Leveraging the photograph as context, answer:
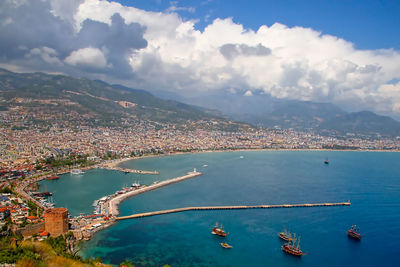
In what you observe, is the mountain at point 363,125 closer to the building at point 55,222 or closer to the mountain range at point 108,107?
the mountain range at point 108,107

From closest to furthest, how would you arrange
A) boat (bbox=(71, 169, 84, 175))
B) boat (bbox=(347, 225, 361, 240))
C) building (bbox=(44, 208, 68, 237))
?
building (bbox=(44, 208, 68, 237))
boat (bbox=(347, 225, 361, 240))
boat (bbox=(71, 169, 84, 175))

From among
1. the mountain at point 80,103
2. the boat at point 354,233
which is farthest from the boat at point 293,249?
the mountain at point 80,103

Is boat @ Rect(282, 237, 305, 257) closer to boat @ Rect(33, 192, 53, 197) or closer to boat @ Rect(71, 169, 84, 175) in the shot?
boat @ Rect(33, 192, 53, 197)

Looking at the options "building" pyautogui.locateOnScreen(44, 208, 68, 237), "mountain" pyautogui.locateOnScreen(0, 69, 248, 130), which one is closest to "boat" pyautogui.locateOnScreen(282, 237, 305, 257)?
"building" pyautogui.locateOnScreen(44, 208, 68, 237)

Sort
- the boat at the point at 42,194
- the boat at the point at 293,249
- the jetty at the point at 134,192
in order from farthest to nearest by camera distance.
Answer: the boat at the point at 42,194, the jetty at the point at 134,192, the boat at the point at 293,249

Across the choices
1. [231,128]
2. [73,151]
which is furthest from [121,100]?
[73,151]

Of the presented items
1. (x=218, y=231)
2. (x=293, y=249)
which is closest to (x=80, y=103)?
(x=218, y=231)

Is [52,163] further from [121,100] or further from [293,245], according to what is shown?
[121,100]
